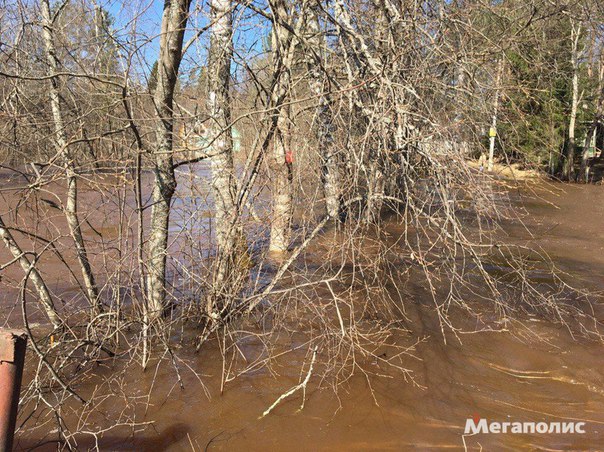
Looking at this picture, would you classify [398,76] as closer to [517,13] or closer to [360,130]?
[360,130]

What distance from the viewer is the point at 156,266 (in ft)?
17.4

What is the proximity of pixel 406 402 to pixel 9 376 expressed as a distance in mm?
3492

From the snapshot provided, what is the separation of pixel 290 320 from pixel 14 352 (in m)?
4.43

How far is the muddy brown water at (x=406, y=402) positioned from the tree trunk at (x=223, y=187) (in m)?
0.72

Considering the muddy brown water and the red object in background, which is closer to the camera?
the muddy brown water

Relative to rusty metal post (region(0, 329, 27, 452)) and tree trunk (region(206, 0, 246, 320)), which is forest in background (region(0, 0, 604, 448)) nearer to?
tree trunk (region(206, 0, 246, 320))

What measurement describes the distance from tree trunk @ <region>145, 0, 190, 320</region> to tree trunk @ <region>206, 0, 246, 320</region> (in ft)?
1.15

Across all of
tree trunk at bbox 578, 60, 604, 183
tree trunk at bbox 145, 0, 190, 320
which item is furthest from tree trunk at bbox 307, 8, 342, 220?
tree trunk at bbox 578, 60, 604, 183

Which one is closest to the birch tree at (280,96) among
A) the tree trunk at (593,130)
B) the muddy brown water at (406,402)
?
the muddy brown water at (406,402)

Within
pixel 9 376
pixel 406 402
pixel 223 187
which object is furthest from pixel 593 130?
pixel 9 376

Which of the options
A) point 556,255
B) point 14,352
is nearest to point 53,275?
point 14,352

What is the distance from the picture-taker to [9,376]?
1782 mm

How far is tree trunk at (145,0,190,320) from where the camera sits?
5.07 meters

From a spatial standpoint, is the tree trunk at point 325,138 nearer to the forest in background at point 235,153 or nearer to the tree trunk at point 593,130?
the forest in background at point 235,153
